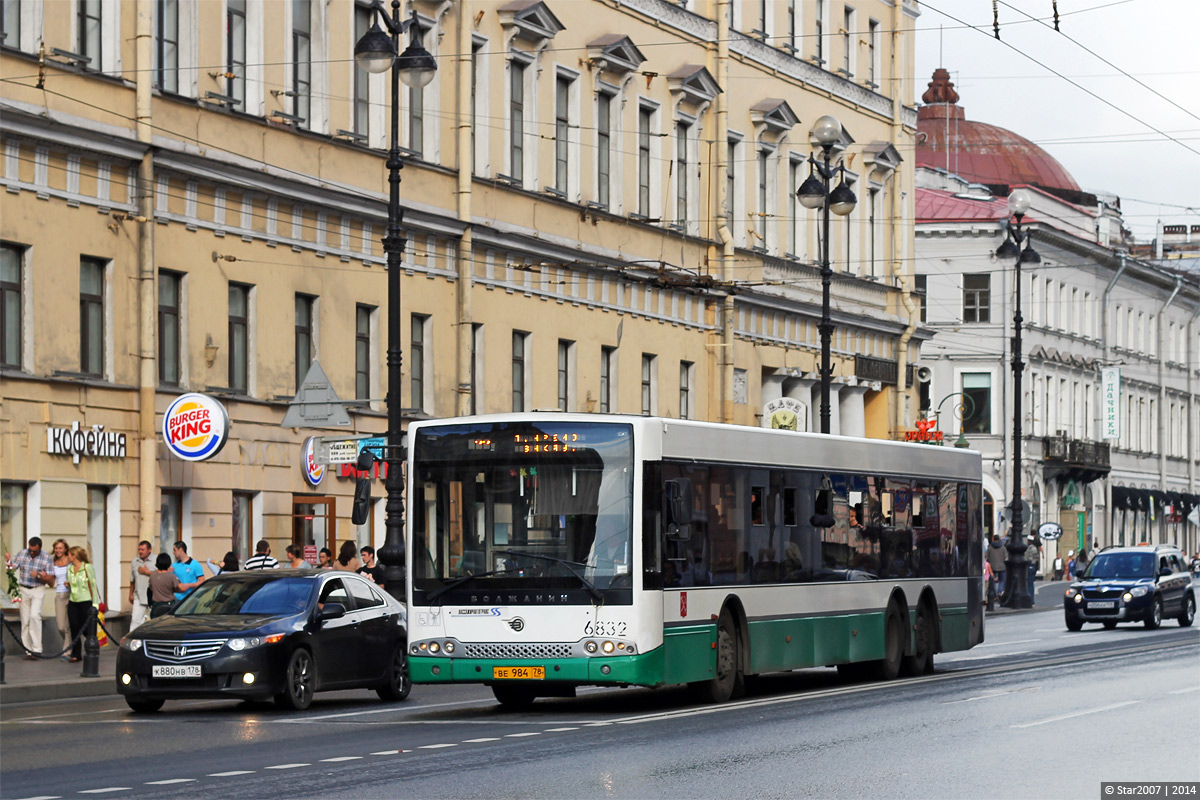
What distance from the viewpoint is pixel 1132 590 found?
1693 inches

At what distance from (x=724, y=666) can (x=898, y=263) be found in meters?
40.5

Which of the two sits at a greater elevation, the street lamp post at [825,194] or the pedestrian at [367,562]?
the street lamp post at [825,194]

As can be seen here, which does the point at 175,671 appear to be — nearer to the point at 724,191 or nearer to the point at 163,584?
the point at 163,584

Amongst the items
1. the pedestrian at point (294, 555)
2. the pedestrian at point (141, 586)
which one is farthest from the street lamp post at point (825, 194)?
the pedestrian at point (141, 586)

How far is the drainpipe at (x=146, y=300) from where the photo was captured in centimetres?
3155

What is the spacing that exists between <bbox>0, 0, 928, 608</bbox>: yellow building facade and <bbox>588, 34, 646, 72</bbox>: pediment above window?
0.12 m

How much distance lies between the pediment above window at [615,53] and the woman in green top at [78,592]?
19.9 metres

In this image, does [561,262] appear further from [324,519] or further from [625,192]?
[324,519]

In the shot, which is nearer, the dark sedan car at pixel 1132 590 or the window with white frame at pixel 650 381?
the dark sedan car at pixel 1132 590

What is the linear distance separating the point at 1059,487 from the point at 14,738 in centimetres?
6900

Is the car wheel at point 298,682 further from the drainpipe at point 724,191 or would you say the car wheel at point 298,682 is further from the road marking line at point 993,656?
the drainpipe at point 724,191

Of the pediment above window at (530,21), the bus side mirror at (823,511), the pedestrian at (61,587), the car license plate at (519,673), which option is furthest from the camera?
the pediment above window at (530,21)

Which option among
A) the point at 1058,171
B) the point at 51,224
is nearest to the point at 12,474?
the point at 51,224

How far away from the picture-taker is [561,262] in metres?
44.4
